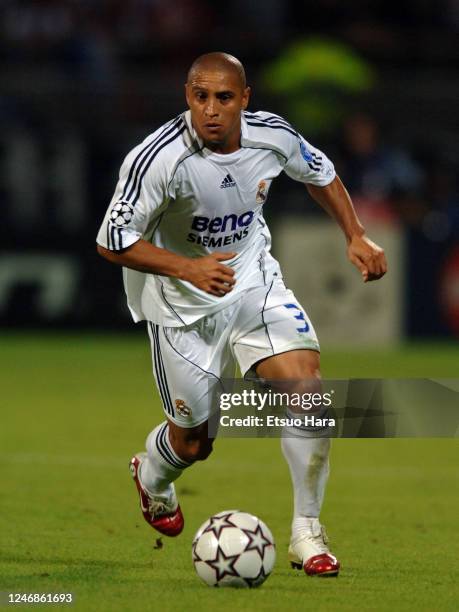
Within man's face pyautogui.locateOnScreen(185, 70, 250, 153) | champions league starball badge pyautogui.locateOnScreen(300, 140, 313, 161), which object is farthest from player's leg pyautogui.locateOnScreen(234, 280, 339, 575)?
man's face pyautogui.locateOnScreen(185, 70, 250, 153)

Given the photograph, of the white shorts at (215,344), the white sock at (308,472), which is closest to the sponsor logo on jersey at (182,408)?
the white shorts at (215,344)

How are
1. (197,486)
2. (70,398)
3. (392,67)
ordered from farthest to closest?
(392,67) < (70,398) < (197,486)

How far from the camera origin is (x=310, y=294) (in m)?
15.9

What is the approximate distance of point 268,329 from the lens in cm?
623

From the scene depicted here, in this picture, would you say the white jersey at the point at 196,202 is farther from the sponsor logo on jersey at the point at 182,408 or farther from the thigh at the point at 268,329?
the sponsor logo on jersey at the point at 182,408

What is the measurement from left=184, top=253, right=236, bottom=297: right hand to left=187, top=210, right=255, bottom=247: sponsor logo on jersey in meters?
0.53

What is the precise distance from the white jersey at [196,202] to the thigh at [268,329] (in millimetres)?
85

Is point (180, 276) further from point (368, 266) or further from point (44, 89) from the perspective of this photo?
point (44, 89)

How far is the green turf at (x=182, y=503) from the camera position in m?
5.44

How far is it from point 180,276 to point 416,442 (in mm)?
5270

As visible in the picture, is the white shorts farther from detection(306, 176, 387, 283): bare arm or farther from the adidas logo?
the adidas logo

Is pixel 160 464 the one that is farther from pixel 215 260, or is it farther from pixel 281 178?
pixel 281 178

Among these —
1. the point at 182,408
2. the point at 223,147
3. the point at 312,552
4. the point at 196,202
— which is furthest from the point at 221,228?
the point at 312,552

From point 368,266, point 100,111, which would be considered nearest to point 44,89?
point 100,111
